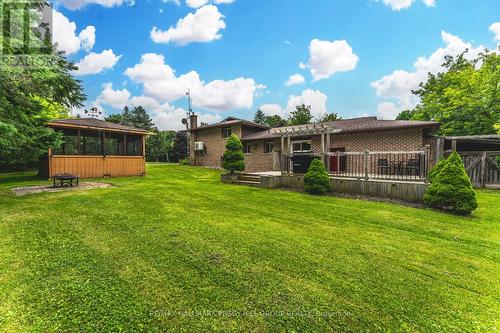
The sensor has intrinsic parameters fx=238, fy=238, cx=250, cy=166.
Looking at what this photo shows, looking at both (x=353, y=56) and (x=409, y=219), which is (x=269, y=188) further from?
(x=353, y=56)

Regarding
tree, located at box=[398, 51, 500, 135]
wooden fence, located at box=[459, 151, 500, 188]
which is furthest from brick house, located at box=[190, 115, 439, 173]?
tree, located at box=[398, 51, 500, 135]

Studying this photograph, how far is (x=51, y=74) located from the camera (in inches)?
251

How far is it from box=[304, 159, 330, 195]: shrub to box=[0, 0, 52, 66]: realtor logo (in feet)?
29.8

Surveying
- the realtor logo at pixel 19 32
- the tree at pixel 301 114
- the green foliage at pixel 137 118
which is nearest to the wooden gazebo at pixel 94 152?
the realtor logo at pixel 19 32

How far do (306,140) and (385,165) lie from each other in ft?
18.7

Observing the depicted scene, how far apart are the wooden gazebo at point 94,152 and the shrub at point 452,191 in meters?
14.8

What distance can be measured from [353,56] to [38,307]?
67.5 ft

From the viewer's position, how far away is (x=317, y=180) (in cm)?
895

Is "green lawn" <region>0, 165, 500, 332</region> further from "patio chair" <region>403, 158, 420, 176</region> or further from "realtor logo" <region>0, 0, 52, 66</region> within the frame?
"patio chair" <region>403, 158, 420, 176</region>

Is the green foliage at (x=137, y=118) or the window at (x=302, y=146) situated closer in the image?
the window at (x=302, y=146)

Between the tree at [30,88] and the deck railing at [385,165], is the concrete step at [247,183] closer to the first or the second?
the deck railing at [385,165]

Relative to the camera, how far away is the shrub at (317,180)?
891 cm

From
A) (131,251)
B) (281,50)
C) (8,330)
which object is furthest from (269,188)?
(281,50)

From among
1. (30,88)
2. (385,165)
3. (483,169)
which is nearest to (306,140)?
(385,165)
